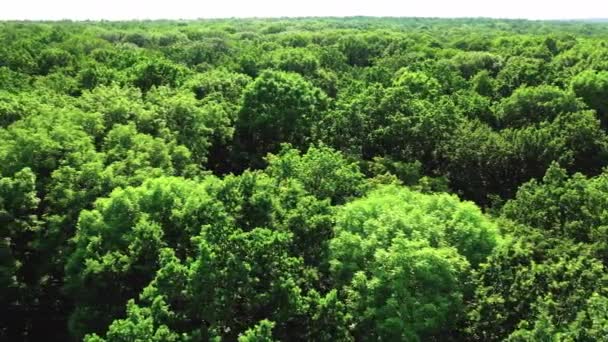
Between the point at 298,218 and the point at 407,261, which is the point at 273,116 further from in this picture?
Answer: the point at 407,261

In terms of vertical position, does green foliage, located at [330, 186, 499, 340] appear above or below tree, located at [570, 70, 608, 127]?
below

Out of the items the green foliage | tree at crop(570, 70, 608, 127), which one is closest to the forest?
the green foliage

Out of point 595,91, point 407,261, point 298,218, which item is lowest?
point 407,261

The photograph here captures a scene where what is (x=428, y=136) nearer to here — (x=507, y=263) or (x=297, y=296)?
(x=507, y=263)

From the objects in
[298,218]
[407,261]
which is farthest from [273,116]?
[407,261]

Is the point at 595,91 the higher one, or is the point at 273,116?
the point at 595,91

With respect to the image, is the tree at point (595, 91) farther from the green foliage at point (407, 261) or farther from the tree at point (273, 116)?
the green foliage at point (407, 261)

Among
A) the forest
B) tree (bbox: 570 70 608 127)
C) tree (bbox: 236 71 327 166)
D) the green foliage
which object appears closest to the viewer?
the forest

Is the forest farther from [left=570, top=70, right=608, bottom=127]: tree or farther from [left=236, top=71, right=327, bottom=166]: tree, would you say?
[left=570, top=70, right=608, bottom=127]: tree

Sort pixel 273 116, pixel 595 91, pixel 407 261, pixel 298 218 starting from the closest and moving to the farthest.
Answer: pixel 407 261, pixel 298 218, pixel 273 116, pixel 595 91
